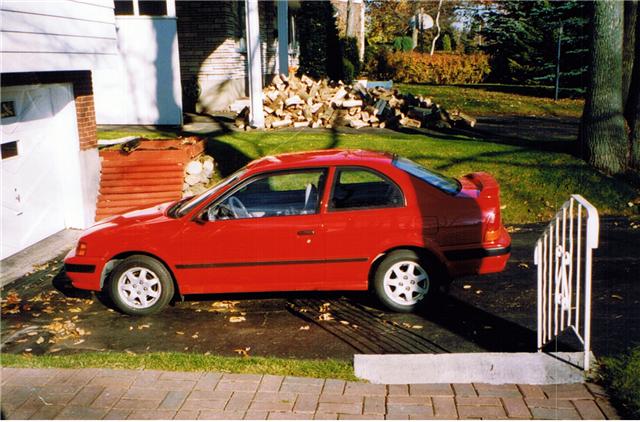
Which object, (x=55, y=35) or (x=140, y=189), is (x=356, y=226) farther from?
(x=140, y=189)

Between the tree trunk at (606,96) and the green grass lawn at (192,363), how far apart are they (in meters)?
8.95

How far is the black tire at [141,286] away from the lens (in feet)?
23.0

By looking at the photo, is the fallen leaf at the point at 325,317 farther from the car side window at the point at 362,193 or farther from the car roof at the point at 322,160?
the car roof at the point at 322,160

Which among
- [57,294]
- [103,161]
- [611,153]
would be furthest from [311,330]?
[611,153]

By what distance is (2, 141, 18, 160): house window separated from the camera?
9539 mm

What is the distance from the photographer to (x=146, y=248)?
6.97 m

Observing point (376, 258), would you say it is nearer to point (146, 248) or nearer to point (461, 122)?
point (146, 248)

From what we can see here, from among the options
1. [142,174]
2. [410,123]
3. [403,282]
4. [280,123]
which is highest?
[280,123]

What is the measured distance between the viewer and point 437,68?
127 ft

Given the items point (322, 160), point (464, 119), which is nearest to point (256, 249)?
point (322, 160)

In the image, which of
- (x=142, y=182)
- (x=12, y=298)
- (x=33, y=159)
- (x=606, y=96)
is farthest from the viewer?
(x=606, y=96)

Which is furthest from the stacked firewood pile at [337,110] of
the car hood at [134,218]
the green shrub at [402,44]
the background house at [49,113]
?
the green shrub at [402,44]

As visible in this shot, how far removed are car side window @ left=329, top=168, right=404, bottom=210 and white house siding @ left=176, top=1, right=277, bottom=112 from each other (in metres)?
14.0

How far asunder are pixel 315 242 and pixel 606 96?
27.3 ft
